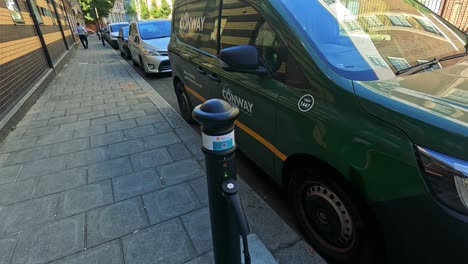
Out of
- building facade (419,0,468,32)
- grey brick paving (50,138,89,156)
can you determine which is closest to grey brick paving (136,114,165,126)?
grey brick paving (50,138,89,156)

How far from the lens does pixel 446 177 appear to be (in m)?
1.11

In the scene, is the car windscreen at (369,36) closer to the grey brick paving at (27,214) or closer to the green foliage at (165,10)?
the grey brick paving at (27,214)

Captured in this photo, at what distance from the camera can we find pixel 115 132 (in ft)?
13.5

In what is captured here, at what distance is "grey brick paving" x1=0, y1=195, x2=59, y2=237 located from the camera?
2.27 metres

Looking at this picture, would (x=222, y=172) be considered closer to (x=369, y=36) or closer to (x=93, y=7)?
(x=369, y=36)

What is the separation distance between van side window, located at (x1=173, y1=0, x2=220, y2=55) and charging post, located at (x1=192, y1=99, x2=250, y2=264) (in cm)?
187

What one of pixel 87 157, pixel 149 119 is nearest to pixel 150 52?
pixel 149 119

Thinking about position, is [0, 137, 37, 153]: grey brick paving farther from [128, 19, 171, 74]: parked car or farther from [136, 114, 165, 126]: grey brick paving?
[128, 19, 171, 74]: parked car

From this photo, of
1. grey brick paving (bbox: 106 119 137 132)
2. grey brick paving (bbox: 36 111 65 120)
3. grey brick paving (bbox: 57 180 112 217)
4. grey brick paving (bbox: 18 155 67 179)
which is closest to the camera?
grey brick paving (bbox: 57 180 112 217)

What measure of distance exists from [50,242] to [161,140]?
1.87 meters

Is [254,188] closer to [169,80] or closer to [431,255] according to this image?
[431,255]

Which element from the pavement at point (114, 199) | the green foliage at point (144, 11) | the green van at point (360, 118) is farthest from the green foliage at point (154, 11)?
the green van at point (360, 118)

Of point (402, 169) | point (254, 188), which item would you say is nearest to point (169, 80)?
point (254, 188)

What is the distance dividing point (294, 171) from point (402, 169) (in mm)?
794
